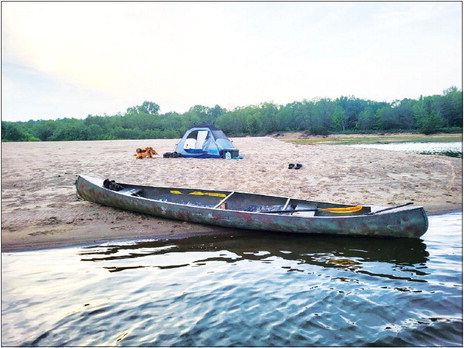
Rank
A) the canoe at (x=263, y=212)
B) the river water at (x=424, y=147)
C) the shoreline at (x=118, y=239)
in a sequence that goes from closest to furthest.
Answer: the canoe at (x=263, y=212)
the shoreline at (x=118, y=239)
the river water at (x=424, y=147)

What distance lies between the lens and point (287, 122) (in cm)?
Answer: 7875

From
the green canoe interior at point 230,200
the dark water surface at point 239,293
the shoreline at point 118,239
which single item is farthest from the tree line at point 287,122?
the dark water surface at point 239,293

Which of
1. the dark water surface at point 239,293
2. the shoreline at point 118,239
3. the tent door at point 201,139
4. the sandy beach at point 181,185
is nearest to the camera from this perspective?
the dark water surface at point 239,293

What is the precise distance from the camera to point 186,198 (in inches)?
368

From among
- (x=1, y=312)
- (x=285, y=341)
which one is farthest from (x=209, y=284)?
(x=1, y=312)

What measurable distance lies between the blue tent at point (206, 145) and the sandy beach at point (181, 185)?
101cm

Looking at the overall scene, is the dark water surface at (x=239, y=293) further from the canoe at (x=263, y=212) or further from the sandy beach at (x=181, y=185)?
the sandy beach at (x=181, y=185)

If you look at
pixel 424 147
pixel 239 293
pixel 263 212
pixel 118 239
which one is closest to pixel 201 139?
pixel 263 212

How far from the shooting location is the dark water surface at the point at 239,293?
3996 mm

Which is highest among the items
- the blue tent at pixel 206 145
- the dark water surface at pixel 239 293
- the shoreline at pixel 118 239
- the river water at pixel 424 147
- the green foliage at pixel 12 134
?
the green foliage at pixel 12 134

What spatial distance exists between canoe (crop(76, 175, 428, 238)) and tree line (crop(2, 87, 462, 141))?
4389cm

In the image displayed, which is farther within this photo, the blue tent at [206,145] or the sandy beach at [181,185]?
the blue tent at [206,145]

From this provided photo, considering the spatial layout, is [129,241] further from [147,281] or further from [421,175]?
[421,175]

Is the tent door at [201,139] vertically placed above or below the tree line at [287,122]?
below
